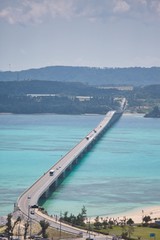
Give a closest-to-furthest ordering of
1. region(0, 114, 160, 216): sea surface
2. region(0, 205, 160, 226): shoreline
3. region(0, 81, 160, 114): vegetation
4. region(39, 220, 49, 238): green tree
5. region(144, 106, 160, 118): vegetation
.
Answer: region(39, 220, 49, 238): green tree
region(0, 205, 160, 226): shoreline
region(0, 114, 160, 216): sea surface
region(144, 106, 160, 118): vegetation
region(0, 81, 160, 114): vegetation

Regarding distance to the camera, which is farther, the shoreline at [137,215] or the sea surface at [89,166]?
the sea surface at [89,166]

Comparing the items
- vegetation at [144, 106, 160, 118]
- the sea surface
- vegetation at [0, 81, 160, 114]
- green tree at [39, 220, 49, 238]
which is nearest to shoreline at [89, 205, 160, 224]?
the sea surface

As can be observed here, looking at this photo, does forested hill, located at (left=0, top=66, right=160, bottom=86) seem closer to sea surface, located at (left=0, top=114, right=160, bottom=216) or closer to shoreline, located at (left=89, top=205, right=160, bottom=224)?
sea surface, located at (left=0, top=114, right=160, bottom=216)

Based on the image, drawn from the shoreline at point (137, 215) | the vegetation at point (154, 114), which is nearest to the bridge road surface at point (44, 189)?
the shoreline at point (137, 215)

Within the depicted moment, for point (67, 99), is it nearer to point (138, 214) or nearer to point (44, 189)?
point (44, 189)

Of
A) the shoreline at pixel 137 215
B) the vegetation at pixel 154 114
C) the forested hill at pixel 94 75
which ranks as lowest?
the shoreline at pixel 137 215

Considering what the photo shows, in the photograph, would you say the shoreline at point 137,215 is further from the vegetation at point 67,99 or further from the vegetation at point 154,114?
the vegetation at point 67,99
